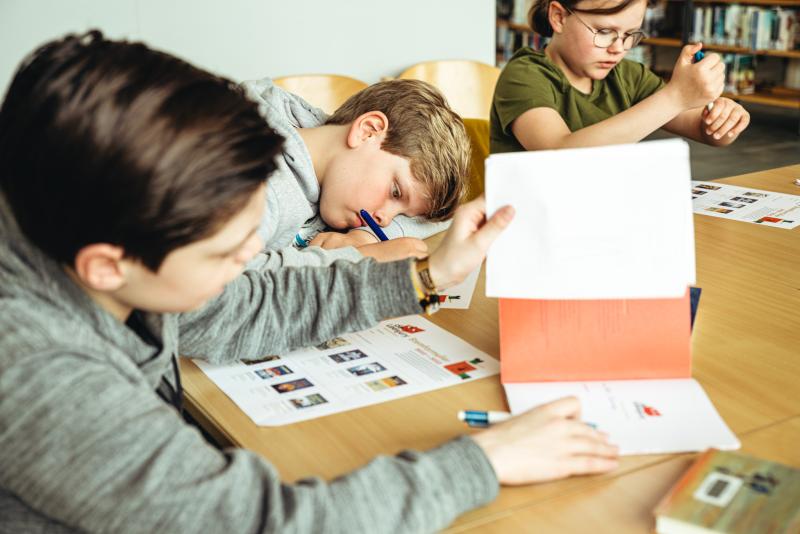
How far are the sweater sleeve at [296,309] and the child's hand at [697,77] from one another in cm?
86

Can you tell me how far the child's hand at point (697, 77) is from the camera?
1.65 metres

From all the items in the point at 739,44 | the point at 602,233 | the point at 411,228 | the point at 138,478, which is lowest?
the point at 739,44

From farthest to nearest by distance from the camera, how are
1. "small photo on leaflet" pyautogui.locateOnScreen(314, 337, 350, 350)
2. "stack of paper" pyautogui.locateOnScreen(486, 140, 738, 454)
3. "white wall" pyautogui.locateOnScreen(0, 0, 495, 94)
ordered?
"white wall" pyautogui.locateOnScreen(0, 0, 495, 94) → "small photo on leaflet" pyautogui.locateOnScreen(314, 337, 350, 350) → "stack of paper" pyautogui.locateOnScreen(486, 140, 738, 454)

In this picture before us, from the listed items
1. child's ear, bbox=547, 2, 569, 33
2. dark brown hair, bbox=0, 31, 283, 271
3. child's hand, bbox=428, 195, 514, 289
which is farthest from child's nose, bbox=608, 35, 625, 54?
dark brown hair, bbox=0, 31, 283, 271

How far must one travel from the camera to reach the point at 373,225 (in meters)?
1.58

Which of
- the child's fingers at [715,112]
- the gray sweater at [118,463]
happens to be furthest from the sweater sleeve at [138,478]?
the child's fingers at [715,112]

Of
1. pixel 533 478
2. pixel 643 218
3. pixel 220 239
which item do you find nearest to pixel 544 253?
pixel 643 218

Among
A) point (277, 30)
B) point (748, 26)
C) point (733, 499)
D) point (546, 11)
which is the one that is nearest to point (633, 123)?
point (546, 11)

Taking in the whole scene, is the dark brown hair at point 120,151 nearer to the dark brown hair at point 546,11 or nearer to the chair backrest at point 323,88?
the dark brown hair at point 546,11

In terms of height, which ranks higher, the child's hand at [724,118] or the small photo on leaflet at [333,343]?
the child's hand at [724,118]

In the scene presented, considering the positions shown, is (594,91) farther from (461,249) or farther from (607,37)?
(461,249)

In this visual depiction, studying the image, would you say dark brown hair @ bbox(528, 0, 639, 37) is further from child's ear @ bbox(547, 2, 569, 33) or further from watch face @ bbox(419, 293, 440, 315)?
watch face @ bbox(419, 293, 440, 315)

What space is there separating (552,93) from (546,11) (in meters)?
0.19

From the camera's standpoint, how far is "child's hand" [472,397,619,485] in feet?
2.65
